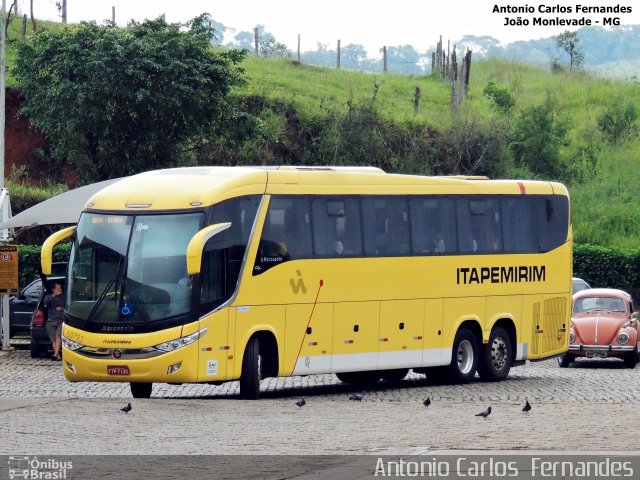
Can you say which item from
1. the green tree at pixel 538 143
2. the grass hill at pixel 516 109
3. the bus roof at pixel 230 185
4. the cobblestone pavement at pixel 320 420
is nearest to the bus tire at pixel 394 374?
the cobblestone pavement at pixel 320 420

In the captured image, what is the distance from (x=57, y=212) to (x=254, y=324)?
42.6 ft

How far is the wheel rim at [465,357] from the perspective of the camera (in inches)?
1017

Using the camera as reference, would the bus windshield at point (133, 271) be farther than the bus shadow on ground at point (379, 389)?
No

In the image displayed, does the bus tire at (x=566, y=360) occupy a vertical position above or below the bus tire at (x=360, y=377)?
below

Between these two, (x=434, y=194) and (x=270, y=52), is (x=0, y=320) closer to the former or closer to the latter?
(x=434, y=194)

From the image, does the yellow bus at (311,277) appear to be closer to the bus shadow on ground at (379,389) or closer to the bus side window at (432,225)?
the bus side window at (432,225)

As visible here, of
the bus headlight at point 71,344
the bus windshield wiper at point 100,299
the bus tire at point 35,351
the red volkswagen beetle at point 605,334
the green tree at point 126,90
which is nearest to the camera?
the bus windshield wiper at point 100,299

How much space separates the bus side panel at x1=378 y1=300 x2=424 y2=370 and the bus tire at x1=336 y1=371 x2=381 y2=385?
122 cm

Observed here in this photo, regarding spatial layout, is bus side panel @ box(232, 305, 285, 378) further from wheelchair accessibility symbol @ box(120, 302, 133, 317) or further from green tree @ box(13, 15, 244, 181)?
green tree @ box(13, 15, 244, 181)

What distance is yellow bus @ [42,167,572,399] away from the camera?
20.9 m

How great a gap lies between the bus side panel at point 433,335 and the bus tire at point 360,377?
1226 millimetres

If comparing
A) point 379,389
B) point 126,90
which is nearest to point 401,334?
point 379,389

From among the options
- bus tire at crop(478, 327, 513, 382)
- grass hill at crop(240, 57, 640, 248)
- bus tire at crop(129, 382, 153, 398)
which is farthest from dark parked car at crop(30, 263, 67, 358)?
grass hill at crop(240, 57, 640, 248)

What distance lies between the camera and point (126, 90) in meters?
44.2
